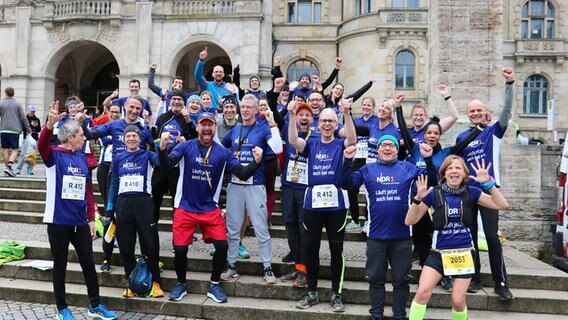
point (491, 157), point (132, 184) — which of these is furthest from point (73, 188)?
point (491, 157)

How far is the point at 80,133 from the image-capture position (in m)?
5.09

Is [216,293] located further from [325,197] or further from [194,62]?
[194,62]

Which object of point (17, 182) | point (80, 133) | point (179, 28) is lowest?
point (17, 182)

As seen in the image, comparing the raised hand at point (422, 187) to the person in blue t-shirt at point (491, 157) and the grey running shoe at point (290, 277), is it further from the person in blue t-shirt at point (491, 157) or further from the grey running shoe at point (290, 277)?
the grey running shoe at point (290, 277)

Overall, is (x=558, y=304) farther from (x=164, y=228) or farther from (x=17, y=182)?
(x=17, y=182)

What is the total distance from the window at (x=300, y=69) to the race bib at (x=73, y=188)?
23.5 m

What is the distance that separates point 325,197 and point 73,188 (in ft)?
9.22

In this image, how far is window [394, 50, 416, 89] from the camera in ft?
81.9

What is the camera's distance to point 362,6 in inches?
1025

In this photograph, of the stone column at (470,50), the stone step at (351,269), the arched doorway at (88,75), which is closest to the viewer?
the stone step at (351,269)

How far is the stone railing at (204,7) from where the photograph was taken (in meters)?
22.6

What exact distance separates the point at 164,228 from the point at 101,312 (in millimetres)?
2947

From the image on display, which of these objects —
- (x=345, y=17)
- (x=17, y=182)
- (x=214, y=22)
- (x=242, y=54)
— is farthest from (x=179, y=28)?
(x=17, y=182)

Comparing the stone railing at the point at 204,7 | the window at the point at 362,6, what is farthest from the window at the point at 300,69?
the stone railing at the point at 204,7
